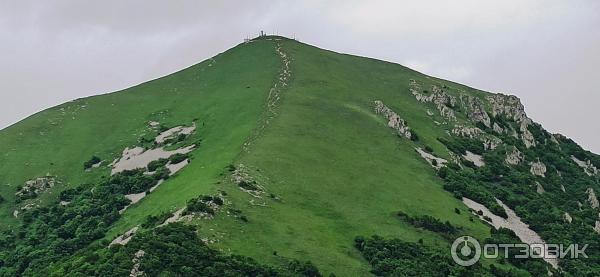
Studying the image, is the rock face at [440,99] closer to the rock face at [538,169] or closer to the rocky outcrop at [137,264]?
the rock face at [538,169]

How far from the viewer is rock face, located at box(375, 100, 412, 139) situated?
166m

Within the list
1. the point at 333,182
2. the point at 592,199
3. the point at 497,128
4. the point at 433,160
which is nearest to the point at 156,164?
the point at 333,182

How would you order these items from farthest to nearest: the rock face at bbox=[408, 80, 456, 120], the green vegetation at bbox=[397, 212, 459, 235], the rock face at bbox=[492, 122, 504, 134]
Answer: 1. the rock face at bbox=[492, 122, 504, 134]
2. the rock face at bbox=[408, 80, 456, 120]
3. the green vegetation at bbox=[397, 212, 459, 235]

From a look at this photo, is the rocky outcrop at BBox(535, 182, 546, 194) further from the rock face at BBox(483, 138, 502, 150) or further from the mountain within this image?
the rock face at BBox(483, 138, 502, 150)

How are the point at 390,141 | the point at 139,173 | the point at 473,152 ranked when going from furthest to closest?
the point at 473,152 → the point at 390,141 → the point at 139,173

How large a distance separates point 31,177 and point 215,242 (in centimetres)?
6666

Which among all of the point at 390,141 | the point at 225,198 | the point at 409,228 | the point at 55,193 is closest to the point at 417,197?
the point at 409,228

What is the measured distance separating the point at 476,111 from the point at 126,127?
259 feet

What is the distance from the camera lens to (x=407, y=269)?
113438 mm

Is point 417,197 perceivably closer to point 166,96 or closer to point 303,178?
point 303,178

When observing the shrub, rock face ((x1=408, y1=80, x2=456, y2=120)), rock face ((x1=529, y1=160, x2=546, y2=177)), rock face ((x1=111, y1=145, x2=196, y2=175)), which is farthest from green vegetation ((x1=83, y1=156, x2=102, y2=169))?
rock face ((x1=529, y1=160, x2=546, y2=177))

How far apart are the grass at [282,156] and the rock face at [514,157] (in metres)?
15.3

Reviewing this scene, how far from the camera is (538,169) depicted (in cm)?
18225

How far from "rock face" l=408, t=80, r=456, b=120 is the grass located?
2.27m
